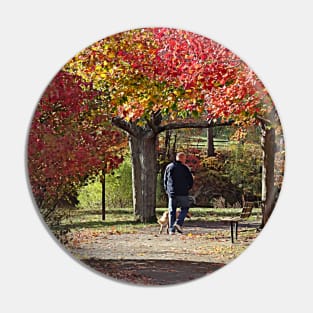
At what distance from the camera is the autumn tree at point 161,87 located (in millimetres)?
2758

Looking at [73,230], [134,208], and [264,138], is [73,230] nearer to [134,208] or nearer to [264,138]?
[134,208]

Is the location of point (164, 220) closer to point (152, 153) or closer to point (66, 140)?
point (152, 153)

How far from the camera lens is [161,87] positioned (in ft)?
9.22

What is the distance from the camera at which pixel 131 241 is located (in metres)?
2.80

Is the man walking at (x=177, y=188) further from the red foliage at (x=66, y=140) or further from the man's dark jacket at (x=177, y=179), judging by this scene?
the red foliage at (x=66, y=140)

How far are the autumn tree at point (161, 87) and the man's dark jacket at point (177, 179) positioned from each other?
0.06 metres

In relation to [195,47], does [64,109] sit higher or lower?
lower

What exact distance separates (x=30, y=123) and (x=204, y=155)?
2.49ft

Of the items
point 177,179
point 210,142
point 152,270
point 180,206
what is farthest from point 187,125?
point 152,270

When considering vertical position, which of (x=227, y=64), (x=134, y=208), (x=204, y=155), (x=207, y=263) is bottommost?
(x=207, y=263)

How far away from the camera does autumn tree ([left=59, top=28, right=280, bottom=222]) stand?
276cm

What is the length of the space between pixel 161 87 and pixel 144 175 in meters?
0.39

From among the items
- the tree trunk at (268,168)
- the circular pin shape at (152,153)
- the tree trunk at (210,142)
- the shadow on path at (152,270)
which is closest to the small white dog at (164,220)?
the circular pin shape at (152,153)

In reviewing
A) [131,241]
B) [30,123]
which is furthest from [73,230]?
[30,123]
